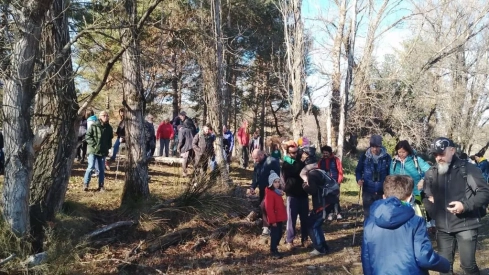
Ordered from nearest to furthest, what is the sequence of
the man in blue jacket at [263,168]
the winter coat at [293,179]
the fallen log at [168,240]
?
the fallen log at [168,240] → the winter coat at [293,179] → the man in blue jacket at [263,168]

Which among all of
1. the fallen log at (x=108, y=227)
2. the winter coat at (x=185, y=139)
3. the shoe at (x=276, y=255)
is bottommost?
the shoe at (x=276, y=255)

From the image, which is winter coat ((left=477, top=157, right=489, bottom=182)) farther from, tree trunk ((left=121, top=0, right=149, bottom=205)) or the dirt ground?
tree trunk ((left=121, top=0, right=149, bottom=205))

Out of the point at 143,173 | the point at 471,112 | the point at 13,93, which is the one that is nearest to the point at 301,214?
the point at 143,173

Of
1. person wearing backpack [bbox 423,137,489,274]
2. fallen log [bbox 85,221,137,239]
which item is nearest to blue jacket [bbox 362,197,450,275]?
person wearing backpack [bbox 423,137,489,274]

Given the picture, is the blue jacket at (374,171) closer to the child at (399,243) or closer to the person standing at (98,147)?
the child at (399,243)

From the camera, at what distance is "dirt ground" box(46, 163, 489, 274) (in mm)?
6266

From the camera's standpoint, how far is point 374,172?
712cm

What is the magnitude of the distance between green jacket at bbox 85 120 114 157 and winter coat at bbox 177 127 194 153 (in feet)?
8.98

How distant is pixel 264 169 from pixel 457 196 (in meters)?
3.65

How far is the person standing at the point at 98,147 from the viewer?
922cm

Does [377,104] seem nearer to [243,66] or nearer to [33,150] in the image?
[243,66]

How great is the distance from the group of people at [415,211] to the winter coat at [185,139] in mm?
5782

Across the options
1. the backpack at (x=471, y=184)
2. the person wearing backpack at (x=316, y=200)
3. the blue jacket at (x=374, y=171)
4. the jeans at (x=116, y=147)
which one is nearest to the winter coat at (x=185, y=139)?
the jeans at (x=116, y=147)

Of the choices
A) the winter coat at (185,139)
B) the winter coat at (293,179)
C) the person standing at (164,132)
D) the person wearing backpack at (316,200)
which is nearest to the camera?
the person wearing backpack at (316,200)
